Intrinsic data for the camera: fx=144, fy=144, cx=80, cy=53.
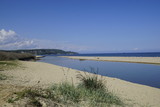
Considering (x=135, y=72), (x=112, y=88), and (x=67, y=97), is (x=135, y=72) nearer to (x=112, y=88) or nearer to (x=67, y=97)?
(x=112, y=88)

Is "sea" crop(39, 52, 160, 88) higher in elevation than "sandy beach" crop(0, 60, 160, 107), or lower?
lower

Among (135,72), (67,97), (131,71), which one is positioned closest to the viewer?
(67,97)

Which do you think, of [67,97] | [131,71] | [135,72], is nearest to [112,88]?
[67,97]

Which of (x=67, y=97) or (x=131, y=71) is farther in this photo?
(x=131, y=71)

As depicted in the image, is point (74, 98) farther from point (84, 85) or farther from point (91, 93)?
point (84, 85)

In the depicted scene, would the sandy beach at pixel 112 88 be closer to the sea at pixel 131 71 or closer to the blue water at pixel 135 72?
the sea at pixel 131 71

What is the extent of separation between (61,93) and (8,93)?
1.74 metres

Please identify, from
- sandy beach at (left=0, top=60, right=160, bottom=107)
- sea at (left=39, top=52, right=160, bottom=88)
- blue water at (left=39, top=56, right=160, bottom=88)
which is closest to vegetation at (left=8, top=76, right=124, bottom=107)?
sandy beach at (left=0, top=60, right=160, bottom=107)

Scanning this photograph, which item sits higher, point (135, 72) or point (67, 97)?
point (67, 97)

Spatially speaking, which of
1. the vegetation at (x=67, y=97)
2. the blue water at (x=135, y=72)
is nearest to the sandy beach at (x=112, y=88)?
the vegetation at (x=67, y=97)

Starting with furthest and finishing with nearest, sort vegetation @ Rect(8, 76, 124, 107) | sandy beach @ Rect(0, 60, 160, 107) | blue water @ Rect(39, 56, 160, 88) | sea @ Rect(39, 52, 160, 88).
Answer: blue water @ Rect(39, 56, 160, 88)
sea @ Rect(39, 52, 160, 88)
sandy beach @ Rect(0, 60, 160, 107)
vegetation @ Rect(8, 76, 124, 107)

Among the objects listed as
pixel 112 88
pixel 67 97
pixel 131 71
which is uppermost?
pixel 67 97

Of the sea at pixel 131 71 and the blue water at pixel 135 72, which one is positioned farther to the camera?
the blue water at pixel 135 72

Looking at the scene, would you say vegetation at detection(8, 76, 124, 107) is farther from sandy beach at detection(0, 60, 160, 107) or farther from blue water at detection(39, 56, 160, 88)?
blue water at detection(39, 56, 160, 88)
